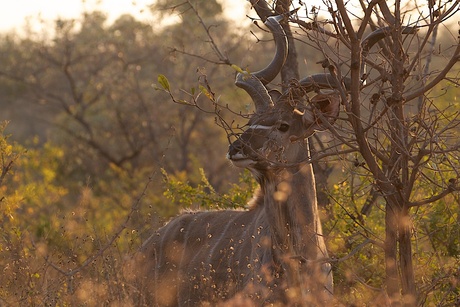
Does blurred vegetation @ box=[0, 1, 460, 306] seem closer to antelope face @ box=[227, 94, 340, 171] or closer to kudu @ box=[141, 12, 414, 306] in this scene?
kudu @ box=[141, 12, 414, 306]

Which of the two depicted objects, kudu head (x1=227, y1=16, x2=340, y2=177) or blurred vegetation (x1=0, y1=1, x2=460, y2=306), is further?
blurred vegetation (x1=0, y1=1, x2=460, y2=306)

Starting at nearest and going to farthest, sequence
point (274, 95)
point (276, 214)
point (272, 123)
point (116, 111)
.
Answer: point (272, 123) → point (276, 214) → point (274, 95) → point (116, 111)

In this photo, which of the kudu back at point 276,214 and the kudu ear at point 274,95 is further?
the kudu ear at point 274,95

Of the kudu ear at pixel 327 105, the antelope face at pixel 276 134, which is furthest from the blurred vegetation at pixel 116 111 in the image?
the kudu ear at pixel 327 105

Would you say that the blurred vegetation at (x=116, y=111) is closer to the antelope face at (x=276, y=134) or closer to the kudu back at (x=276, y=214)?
the kudu back at (x=276, y=214)

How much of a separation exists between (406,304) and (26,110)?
22960 millimetres

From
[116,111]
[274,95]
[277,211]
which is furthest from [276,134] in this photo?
[116,111]

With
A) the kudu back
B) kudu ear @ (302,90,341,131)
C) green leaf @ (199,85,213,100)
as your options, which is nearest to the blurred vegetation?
the kudu back

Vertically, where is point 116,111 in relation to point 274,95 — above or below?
above

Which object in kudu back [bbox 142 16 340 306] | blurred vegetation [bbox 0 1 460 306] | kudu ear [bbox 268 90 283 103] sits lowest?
kudu back [bbox 142 16 340 306]

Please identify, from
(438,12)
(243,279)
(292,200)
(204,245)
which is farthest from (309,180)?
(438,12)

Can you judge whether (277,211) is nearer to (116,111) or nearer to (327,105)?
(327,105)

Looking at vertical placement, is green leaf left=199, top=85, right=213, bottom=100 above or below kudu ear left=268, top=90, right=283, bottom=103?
below

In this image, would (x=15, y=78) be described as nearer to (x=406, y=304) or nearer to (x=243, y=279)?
(x=243, y=279)
